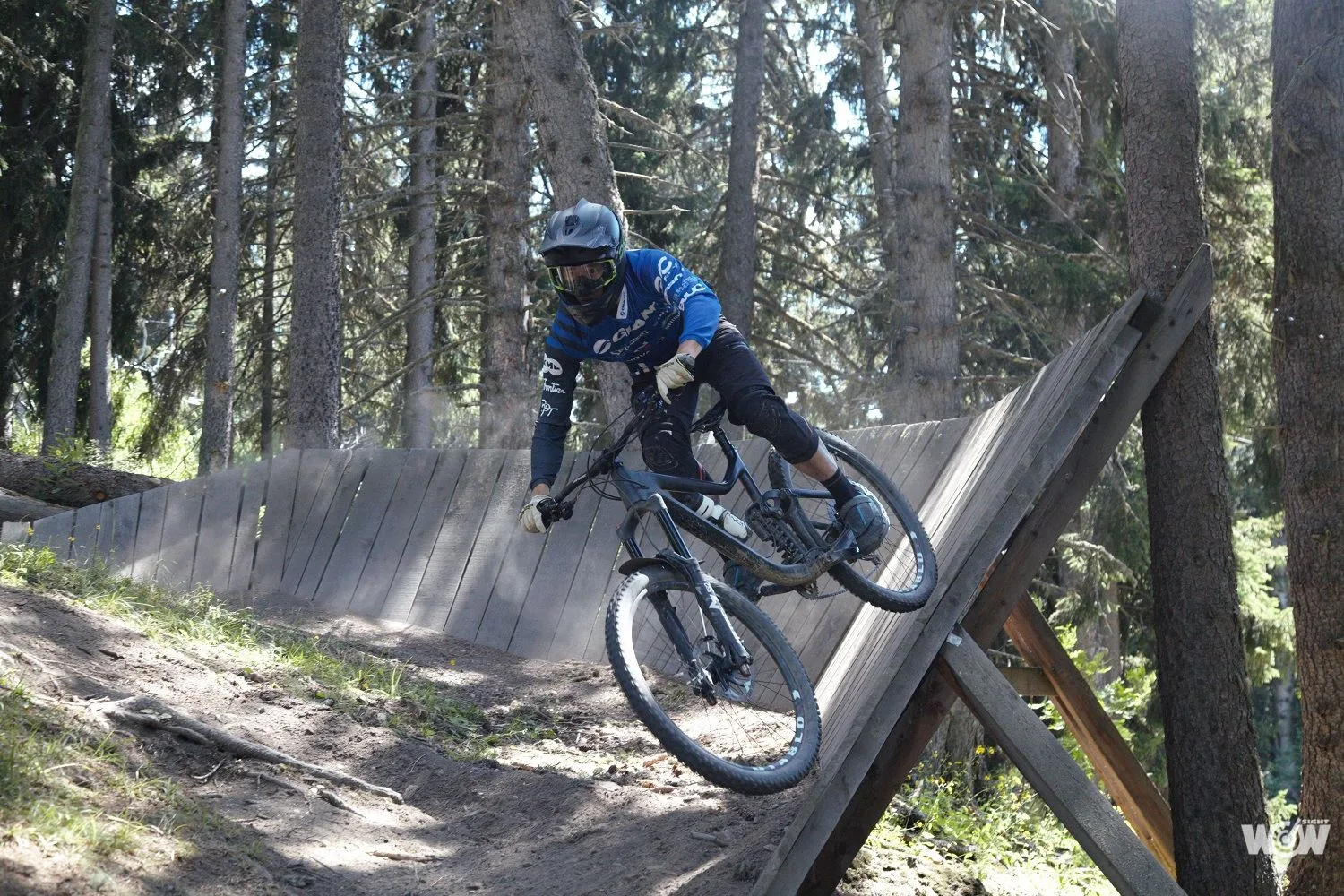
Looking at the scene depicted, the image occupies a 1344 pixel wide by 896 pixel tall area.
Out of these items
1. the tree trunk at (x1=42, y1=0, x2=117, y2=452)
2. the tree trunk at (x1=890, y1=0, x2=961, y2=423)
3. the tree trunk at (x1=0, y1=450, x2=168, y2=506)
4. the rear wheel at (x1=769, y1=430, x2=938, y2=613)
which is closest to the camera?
the rear wheel at (x1=769, y1=430, x2=938, y2=613)

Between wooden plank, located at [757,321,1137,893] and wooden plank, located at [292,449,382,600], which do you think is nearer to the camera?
wooden plank, located at [757,321,1137,893]

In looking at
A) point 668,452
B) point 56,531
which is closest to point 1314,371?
point 668,452

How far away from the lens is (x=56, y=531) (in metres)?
9.93

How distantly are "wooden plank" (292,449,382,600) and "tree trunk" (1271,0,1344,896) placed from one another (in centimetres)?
687

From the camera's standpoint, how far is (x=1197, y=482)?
6395 mm

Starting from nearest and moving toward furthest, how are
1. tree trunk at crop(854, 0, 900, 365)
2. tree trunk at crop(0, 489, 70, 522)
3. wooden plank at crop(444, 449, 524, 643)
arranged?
wooden plank at crop(444, 449, 524, 643), tree trunk at crop(0, 489, 70, 522), tree trunk at crop(854, 0, 900, 365)

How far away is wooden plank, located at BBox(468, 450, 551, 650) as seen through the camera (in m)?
8.72

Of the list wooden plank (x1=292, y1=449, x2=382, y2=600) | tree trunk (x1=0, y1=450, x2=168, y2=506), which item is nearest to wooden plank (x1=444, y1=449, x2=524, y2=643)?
wooden plank (x1=292, y1=449, x2=382, y2=600)

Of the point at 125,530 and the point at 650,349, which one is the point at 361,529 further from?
the point at 650,349

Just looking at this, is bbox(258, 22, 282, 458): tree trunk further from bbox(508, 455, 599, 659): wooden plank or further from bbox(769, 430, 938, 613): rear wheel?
bbox(769, 430, 938, 613): rear wheel

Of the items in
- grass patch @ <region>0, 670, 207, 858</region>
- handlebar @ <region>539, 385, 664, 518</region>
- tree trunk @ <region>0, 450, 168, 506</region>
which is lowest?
grass patch @ <region>0, 670, 207, 858</region>

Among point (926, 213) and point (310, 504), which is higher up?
point (926, 213)

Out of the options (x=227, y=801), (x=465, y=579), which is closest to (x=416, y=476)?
(x=465, y=579)

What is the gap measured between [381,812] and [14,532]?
19.4 feet
